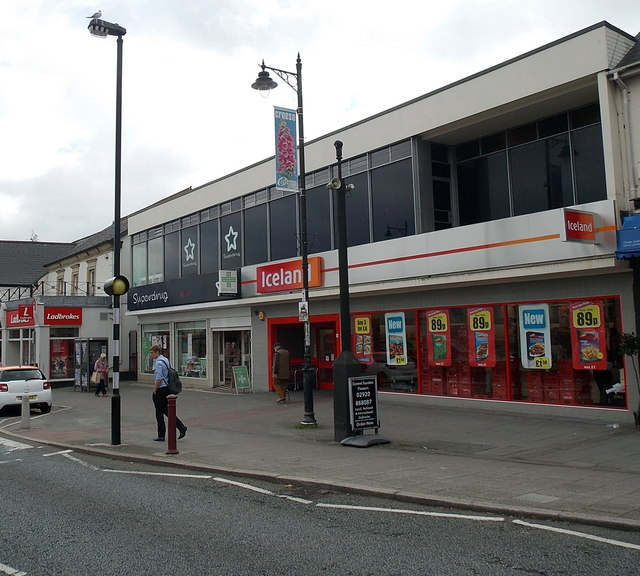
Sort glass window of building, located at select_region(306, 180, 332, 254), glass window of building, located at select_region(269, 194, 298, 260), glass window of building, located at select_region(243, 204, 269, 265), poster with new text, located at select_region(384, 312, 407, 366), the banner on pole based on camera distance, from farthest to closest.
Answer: glass window of building, located at select_region(243, 204, 269, 265) → glass window of building, located at select_region(269, 194, 298, 260) → glass window of building, located at select_region(306, 180, 332, 254) → poster with new text, located at select_region(384, 312, 407, 366) → the banner on pole

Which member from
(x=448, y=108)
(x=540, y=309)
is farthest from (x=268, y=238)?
(x=540, y=309)

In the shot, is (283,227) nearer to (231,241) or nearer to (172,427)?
(231,241)

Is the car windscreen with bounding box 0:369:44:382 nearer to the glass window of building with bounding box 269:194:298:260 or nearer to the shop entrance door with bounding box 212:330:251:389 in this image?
the shop entrance door with bounding box 212:330:251:389

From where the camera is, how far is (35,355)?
99.9ft

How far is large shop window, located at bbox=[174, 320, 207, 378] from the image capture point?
25953mm

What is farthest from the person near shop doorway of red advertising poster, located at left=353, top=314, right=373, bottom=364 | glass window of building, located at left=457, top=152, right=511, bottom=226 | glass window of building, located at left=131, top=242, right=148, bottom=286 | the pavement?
glass window of building, located at left=131, top=242, right=148, bottom=286

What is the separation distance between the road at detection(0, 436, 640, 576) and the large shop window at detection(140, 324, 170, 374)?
20060 mm

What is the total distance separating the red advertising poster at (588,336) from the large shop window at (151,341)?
61.0 ft

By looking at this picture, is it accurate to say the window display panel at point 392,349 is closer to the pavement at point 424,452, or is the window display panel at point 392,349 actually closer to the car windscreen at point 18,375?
the pavement at point 424,452

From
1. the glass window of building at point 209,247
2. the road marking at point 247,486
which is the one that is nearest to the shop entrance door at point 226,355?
the glass window of building at point 209,247

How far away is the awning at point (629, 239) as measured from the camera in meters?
11.9

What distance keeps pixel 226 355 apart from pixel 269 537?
19.2m

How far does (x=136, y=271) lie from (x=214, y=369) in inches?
349

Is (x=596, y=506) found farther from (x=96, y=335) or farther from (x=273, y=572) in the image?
(x=96, y=335)
